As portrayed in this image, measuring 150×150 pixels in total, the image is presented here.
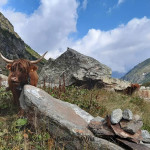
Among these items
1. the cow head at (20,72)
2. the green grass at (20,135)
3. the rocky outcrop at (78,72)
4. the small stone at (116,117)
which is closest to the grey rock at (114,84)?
the rocky outcrop at (78,72)

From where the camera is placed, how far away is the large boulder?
15445mm

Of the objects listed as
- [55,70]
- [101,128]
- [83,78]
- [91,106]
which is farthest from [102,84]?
[101,128]

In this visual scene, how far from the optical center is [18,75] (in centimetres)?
739

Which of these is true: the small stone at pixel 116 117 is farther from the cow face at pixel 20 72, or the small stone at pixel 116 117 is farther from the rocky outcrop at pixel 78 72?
the rocky outcrop at pixel 78 72

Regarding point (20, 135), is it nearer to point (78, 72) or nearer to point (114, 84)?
point (78, 72)

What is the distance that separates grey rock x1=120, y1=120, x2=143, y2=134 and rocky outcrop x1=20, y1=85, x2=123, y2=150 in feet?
2.09

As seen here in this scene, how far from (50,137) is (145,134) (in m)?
2.73

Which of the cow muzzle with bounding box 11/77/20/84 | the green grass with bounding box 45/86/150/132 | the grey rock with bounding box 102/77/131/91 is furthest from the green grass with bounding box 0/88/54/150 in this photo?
the grey rock with bounding box 102/77/131/91

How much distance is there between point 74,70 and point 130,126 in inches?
423

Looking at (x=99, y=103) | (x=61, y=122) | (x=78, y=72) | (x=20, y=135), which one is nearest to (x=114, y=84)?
(x=78, y=72)

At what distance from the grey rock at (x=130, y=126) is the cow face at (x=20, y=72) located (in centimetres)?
377

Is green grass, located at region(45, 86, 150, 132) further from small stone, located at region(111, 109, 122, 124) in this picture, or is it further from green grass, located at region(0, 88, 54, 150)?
green grass, located at region(0, 88, 54, 150)

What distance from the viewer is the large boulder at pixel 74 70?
15445 millimetres

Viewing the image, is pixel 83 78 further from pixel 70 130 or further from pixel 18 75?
pixel 70 130
